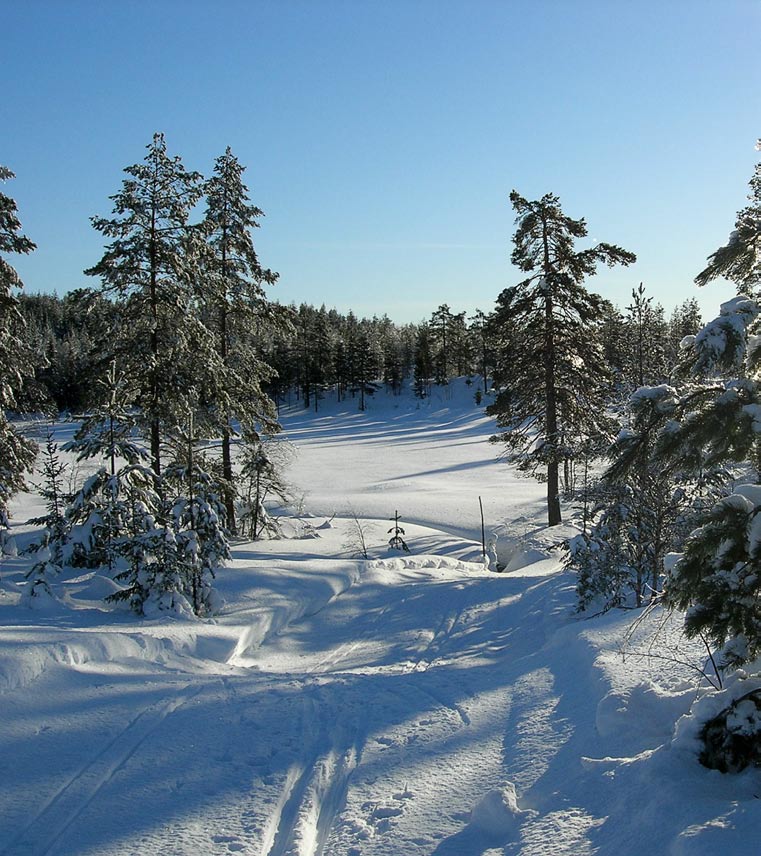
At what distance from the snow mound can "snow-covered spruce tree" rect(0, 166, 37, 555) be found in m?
14.9

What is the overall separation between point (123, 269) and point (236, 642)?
9.67 meters

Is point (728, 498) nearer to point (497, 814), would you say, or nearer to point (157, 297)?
point (497, 814)

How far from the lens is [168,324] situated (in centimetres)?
1631

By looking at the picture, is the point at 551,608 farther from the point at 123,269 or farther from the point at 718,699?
the point at 123,269

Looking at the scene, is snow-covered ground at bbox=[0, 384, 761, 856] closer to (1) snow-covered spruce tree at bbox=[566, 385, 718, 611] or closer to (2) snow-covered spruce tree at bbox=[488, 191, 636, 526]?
(1) snow-covered spruce tree at bbox=[566, 385, 718, 611]

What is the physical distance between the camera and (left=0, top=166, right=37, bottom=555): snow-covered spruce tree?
50.4 ft

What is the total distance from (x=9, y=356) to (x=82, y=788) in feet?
41.5

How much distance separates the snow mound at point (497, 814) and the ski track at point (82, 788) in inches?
138

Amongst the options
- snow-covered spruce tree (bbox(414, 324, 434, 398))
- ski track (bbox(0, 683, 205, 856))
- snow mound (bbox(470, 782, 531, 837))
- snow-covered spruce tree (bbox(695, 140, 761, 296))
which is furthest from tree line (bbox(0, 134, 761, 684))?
snow-covered spruce tree (bbox(414, 324, 434, 398))

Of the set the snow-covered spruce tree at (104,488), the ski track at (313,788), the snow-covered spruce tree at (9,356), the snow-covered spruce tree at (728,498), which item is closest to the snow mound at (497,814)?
the ski track at (313,788)

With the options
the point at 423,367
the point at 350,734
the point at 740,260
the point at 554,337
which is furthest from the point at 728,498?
the point at 423,367

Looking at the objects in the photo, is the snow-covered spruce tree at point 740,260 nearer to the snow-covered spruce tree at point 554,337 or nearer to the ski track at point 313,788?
the ski track at point 313,788

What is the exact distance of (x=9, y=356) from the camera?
1562 cm

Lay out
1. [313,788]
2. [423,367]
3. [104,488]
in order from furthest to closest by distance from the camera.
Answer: [423,367] → [104,488] → [313,788]
